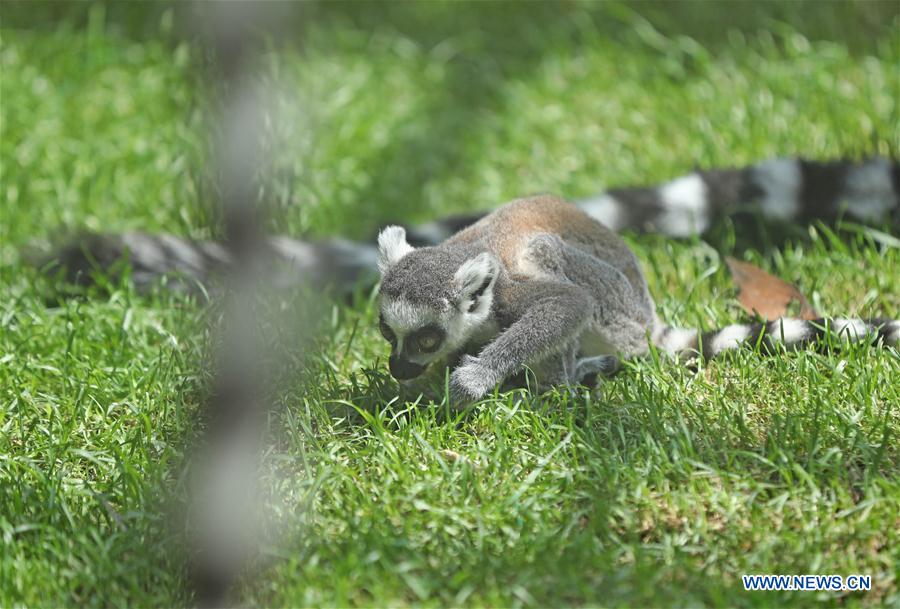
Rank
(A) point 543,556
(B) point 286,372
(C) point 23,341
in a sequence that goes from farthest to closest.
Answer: (C) point 23,341
(B) point 286,372
(A) point 543,556

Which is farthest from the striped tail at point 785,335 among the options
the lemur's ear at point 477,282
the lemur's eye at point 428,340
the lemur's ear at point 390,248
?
the lemur's ear at point 390,248

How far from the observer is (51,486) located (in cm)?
262

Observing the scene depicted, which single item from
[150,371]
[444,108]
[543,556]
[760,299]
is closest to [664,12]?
[444,108]

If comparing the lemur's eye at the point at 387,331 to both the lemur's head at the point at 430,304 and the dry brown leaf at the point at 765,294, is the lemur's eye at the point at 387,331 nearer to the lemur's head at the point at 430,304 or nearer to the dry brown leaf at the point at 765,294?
the lemur's head at the point at 430,304

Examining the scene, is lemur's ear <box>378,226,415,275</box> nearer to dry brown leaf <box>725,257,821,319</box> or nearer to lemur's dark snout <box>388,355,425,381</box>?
lemur's dark snout <box>388,355,425,381</box>

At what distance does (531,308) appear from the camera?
295 cm

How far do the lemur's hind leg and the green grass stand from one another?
0.43 ft

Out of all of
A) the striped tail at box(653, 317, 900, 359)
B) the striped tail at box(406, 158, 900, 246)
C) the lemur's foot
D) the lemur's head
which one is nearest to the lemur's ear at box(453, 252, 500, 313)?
the lemur's head

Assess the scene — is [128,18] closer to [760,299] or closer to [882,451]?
[760,299]

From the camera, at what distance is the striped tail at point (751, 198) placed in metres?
4.03

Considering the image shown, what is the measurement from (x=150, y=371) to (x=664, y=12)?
4.14 meters

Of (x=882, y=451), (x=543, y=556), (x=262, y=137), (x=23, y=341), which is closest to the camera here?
(x=262, y=137)

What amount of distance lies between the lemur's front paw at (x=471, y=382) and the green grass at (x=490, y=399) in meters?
0.05

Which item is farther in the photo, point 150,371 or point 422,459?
point 150,371
